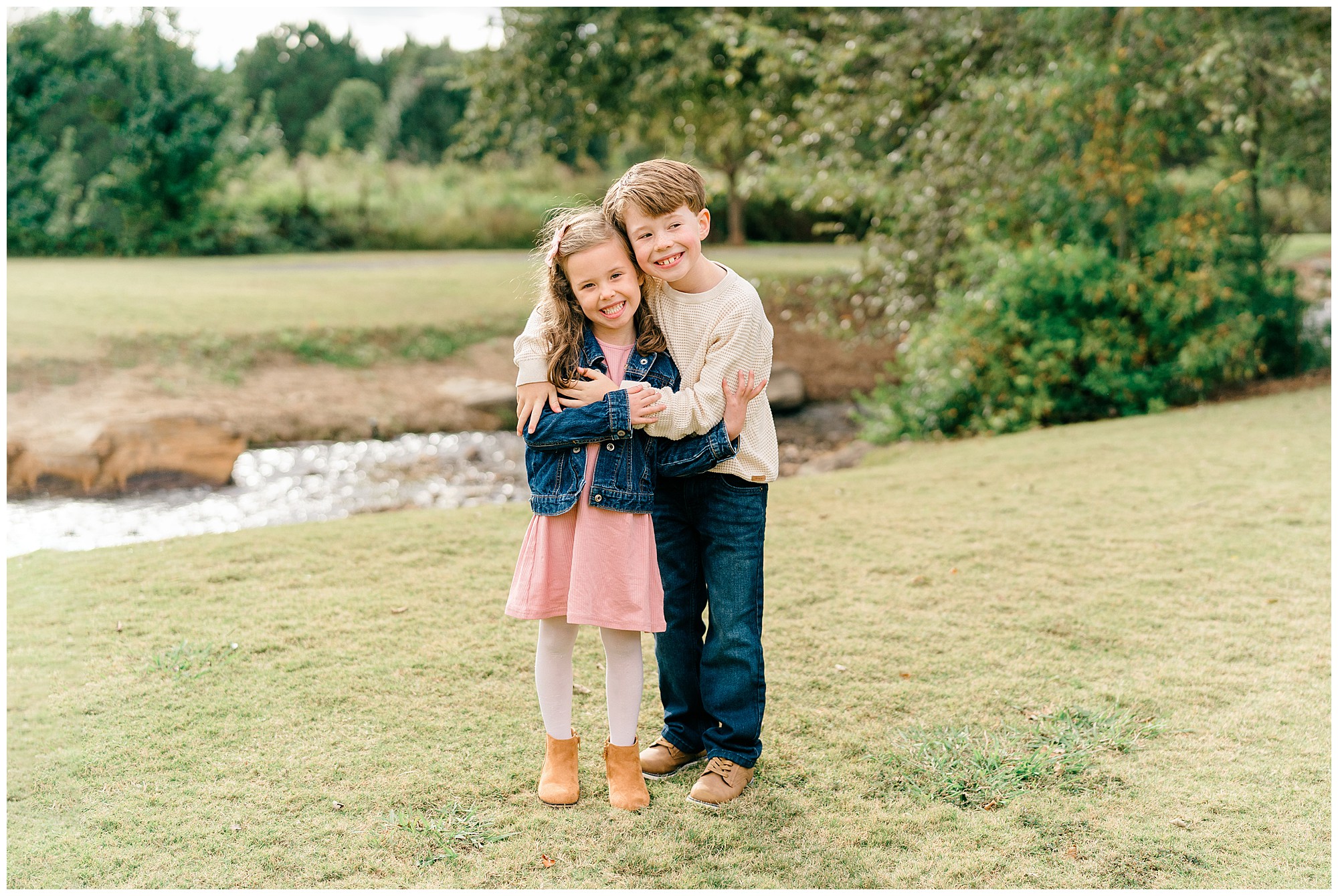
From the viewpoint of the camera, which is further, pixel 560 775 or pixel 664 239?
pixel 560 775

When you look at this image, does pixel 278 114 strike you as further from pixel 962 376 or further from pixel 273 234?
pixel 962 376

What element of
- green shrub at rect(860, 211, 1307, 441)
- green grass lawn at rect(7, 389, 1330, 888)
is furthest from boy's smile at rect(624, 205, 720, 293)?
green shrub at rect(860, 211, 1307, 441)

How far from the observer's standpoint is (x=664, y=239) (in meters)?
Result: 2.52

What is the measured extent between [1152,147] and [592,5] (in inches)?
242

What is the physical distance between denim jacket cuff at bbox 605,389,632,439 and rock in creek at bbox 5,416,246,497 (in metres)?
6.64

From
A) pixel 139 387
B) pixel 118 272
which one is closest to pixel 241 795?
pixel 139 387

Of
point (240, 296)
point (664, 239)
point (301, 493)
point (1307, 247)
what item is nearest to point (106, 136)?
point (240, 296)

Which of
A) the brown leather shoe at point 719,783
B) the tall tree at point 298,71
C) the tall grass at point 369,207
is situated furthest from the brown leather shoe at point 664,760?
the tall tree at point 298,71

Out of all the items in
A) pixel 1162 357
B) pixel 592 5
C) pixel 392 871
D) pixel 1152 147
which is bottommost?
pixel 392 871

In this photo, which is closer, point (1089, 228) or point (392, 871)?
point (392, 871)

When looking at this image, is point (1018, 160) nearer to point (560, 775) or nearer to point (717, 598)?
point (717, 598)

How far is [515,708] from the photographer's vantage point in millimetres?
3318

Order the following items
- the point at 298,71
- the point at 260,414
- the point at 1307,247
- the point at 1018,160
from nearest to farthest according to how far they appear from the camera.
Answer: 1. the point at 1018,160
2. the point at 260,414
3. the point at 1307,247
4. the point at 298,71

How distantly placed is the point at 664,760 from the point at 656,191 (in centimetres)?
157
